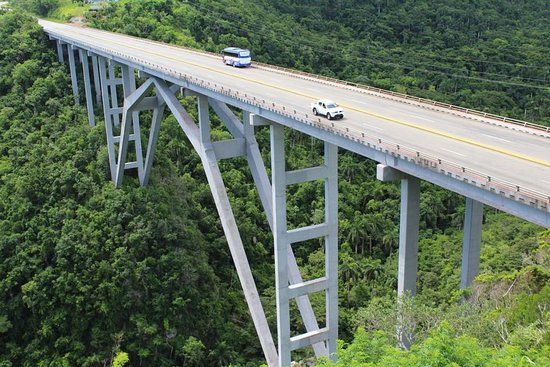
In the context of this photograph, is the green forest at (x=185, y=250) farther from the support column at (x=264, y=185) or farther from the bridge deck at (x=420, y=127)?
the bridge deck at (x=420, y=127)

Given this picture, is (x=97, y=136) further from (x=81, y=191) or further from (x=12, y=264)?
(x=12, y=264)

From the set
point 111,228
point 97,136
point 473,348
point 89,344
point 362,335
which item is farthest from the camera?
point 97,136

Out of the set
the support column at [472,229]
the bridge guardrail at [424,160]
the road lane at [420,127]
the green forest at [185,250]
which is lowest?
the green forest at [185,250]


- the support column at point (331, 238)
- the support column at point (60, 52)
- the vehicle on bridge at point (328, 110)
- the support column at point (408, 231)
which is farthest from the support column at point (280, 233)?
the support column at point (60, 52)

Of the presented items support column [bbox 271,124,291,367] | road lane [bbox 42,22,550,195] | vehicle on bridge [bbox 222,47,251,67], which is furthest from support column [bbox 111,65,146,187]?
support column [bbox 271,124,291,367]

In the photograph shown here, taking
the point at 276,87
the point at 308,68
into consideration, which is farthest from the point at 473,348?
the point at 308,68

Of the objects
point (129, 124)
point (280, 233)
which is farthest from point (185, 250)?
point (280, 233)

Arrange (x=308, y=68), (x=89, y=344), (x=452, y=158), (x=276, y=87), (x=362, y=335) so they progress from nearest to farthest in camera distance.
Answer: (x=362, y=335) < (x=452, y=158) < (x=276, y=87) < (x=89, y=344) < (x=308, y=68)
